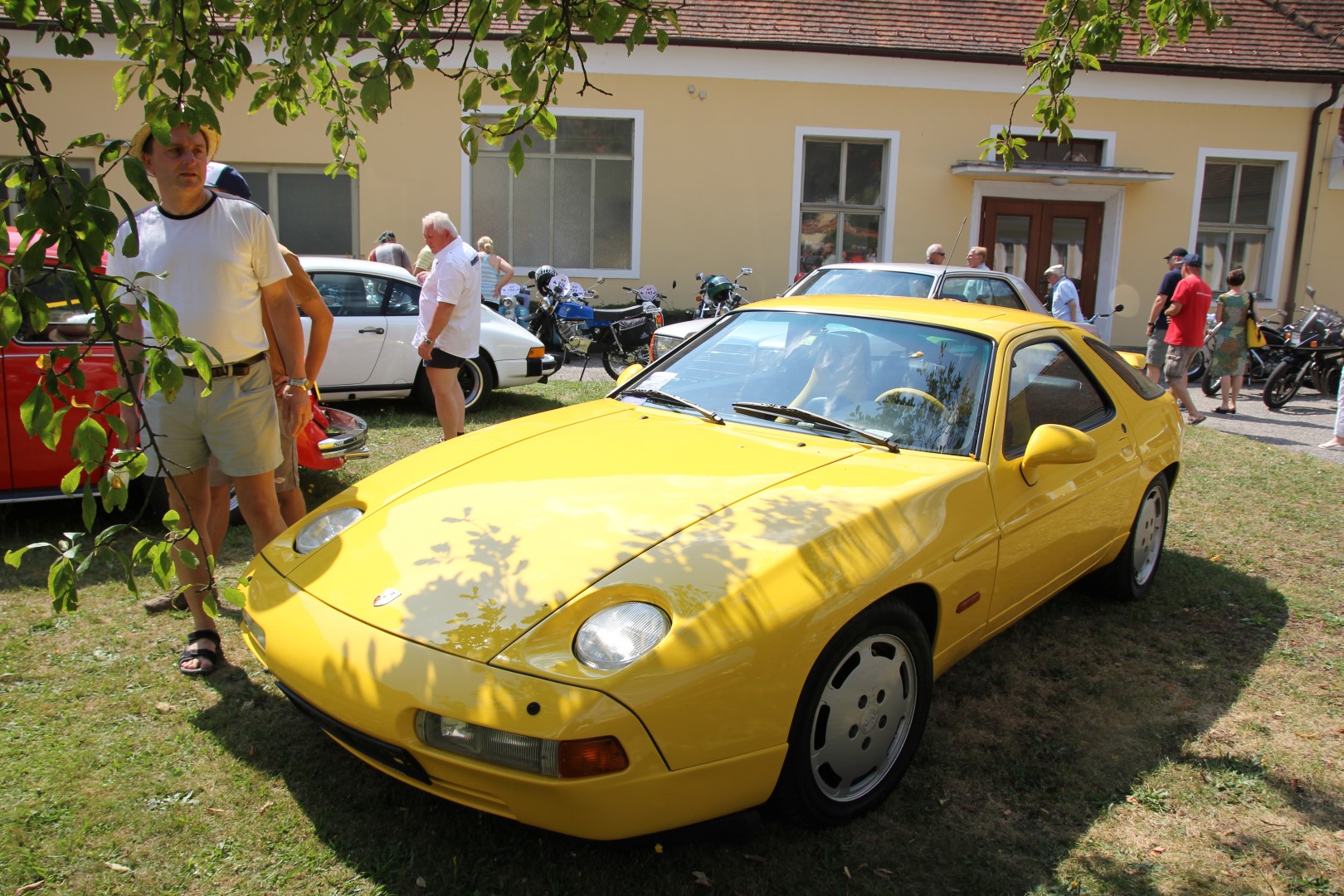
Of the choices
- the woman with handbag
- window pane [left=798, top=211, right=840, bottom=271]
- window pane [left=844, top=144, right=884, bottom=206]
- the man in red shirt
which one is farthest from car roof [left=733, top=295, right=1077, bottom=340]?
window pane [left=844, top=144, right=884, bottom=206]

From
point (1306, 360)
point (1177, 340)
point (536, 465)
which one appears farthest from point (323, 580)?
point (1306, 360)

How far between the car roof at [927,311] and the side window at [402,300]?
489 cm

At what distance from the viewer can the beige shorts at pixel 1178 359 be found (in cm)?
998

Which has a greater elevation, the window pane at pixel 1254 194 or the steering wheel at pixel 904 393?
the window pane at pixel 1254 194

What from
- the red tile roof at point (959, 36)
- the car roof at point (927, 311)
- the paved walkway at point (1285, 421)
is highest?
the red tile roof at point (959, 36)

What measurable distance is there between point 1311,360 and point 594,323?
869 centimetres

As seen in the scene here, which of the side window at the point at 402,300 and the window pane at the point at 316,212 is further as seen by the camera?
the window pane at the point at 316,212

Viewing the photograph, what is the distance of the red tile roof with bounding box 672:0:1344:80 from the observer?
49.1 feet

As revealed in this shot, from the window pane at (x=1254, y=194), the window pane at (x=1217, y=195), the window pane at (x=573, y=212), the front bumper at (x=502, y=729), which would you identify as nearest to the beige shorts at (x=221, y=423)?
the front bumper at (x=502, y=729)

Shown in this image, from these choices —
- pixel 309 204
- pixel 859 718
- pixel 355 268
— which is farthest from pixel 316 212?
pixel 859 718

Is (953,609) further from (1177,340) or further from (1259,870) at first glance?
(1177,340)

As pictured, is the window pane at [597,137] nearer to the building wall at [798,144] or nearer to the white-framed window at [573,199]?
the white-framed window at [573,199]

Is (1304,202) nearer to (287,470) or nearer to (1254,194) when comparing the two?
(1254,194)

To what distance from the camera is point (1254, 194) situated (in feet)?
53.9
